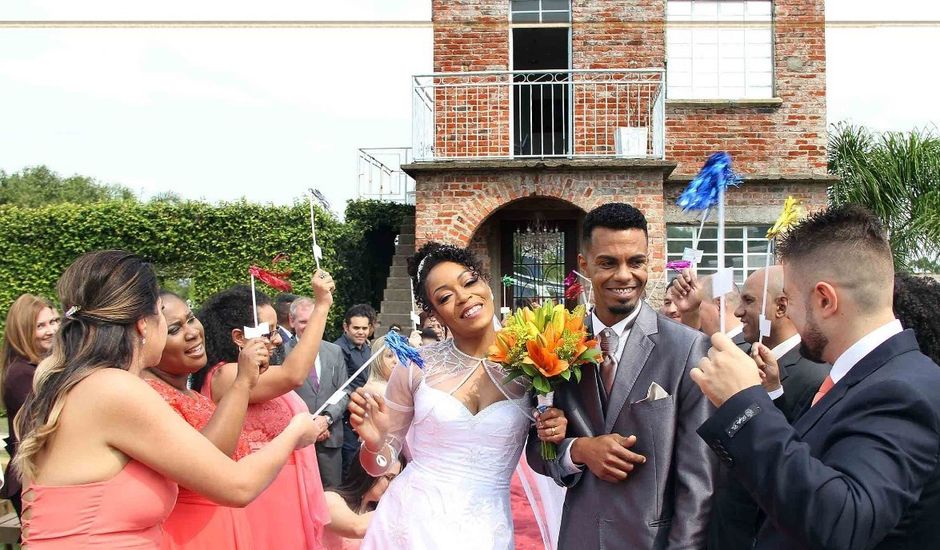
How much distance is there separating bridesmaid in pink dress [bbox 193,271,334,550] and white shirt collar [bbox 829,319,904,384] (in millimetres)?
2183

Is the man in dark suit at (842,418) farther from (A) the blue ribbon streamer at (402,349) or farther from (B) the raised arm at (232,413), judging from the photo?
(B) the raised arm at (232,413)

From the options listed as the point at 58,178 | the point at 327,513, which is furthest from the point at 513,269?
the point at 58,178

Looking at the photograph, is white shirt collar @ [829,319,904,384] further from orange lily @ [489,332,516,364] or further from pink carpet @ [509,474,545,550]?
pink carpet @ [509,474,545,550]

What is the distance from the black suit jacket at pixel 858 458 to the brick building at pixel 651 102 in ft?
35.7

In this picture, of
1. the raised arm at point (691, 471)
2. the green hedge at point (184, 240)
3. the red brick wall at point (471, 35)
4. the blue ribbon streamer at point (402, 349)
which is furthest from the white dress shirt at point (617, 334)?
the green hedge at point (184, 240)

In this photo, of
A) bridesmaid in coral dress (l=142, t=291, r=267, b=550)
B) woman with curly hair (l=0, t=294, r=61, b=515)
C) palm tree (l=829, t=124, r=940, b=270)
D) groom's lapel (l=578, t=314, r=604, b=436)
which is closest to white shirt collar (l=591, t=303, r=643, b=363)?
groom's lapel (l=578, t=314, r=604, b=436)

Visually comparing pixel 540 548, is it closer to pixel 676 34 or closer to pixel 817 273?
pixel 817 273

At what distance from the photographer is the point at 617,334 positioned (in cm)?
319

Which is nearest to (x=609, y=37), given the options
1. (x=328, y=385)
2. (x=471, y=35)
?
(x=471, y=35)

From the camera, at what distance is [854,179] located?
15.7 meters

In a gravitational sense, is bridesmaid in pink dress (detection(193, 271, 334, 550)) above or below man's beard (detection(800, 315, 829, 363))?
below

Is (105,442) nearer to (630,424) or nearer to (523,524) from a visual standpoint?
(630,424)

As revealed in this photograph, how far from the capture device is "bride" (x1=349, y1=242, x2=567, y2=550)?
137 inches

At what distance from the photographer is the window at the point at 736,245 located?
1340cm
